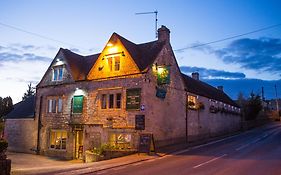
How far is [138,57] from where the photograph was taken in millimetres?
26344

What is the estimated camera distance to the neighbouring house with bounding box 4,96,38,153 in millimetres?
31875

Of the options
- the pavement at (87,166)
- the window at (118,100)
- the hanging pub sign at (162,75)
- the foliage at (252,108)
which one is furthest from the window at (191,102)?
the foliage at (252,108)

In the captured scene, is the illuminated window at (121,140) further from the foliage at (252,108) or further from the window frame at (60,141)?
the foliage at (252,108)

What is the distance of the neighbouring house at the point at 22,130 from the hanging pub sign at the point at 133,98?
1326cm

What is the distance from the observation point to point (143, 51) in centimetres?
2814

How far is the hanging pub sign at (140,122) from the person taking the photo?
23.1 m

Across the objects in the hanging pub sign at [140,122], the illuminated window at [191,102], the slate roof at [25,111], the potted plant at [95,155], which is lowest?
the potted plant at [95,155]

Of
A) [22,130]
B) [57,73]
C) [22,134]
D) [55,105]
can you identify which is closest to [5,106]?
[22,130]

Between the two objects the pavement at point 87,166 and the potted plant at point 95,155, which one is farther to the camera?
the potted plant at point 95,155

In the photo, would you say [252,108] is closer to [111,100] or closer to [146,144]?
[111,100]

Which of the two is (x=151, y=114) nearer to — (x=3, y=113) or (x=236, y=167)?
(x=236, y=167)

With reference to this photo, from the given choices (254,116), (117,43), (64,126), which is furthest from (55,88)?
(254,116)

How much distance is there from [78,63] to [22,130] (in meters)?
10.5

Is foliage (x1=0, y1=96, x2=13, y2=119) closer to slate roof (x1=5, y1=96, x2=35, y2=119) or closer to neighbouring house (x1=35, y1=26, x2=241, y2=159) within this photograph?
slate roof (x1=5, y1=96, x2=35, y2=119)
